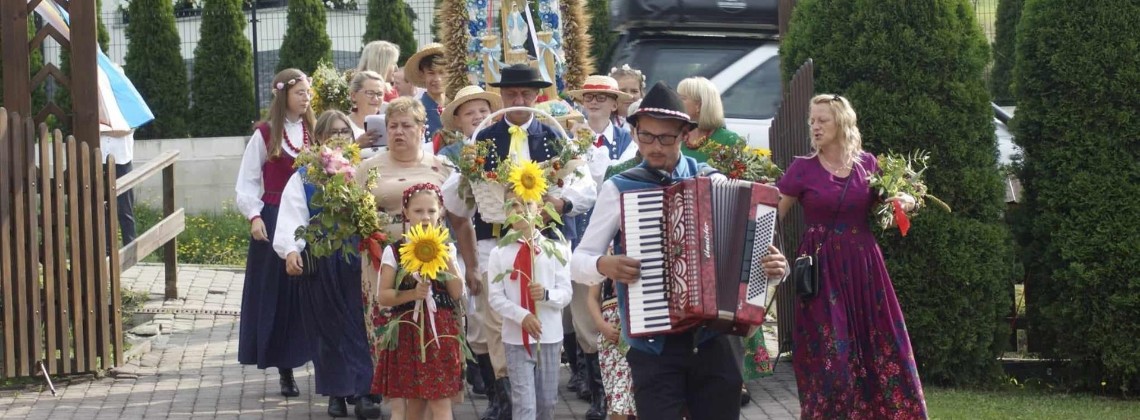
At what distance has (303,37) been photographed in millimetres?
21234

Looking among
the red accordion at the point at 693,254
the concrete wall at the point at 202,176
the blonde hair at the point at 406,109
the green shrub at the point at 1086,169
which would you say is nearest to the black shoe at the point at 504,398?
the blonde hair at the point at 406,109

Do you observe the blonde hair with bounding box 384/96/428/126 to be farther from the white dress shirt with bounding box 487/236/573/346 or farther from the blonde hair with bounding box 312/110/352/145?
the white dress shirt with bounding box 487/236/573/346

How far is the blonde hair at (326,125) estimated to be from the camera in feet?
28.8

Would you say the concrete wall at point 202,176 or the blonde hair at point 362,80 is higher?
the blonde hair at point 362,80

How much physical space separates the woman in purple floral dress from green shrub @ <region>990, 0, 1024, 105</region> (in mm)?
14333

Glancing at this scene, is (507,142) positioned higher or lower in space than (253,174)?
higher

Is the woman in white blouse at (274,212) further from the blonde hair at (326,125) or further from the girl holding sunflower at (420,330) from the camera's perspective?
the girl holding sunflower at (420,330)

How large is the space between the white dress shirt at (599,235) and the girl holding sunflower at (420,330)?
151 centimetres

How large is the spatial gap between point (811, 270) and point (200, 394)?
3.92 meters

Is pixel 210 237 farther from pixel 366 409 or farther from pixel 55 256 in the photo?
pixel 366 409

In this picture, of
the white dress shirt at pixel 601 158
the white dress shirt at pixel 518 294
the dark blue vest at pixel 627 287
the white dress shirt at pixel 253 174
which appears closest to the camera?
the dark blue vest at pixel 627 287

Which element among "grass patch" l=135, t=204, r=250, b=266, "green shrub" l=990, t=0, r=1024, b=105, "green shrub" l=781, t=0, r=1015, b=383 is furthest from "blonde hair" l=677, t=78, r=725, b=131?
"green shrub" l=990, t=0, r=1024, b=105

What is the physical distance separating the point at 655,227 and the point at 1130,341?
4893 mm

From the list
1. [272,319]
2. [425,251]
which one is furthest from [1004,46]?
[425,251]
